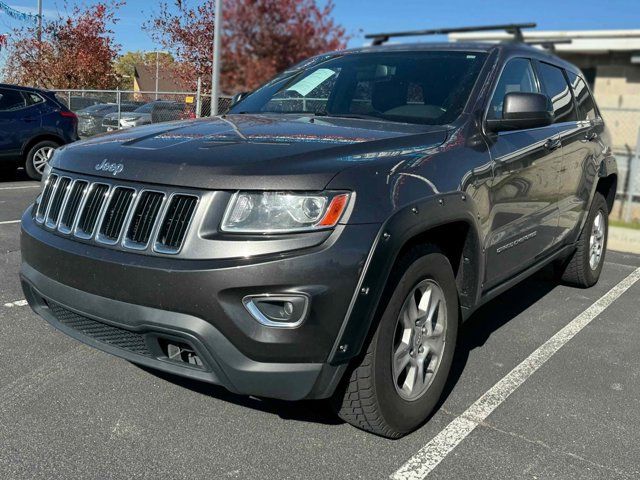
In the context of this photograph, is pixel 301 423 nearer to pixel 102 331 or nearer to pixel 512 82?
pixel 102 331

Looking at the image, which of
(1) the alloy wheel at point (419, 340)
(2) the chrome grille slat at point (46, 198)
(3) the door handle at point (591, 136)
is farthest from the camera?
(3) the door handle at point (591, 136)

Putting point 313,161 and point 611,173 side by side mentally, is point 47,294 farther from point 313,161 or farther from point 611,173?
point 611,173

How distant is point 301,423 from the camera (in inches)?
123

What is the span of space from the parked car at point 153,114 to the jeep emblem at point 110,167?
1197 cm

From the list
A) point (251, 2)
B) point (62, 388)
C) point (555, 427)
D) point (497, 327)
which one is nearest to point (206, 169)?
point (62, 388)

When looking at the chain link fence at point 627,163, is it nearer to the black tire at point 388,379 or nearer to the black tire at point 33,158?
the black tire at point 388,379

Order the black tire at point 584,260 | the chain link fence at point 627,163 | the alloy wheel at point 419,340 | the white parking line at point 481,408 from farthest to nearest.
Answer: the chain link fence at point 627,163 < the black tire at point 584,260 < the alloy wheel at point 419,340 < the white parking line at point 481,408

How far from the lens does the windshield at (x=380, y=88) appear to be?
11.9ft

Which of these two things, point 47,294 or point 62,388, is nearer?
point 47,294

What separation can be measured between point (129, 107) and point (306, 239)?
15.7 metres

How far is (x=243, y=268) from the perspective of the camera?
2402 millimetres

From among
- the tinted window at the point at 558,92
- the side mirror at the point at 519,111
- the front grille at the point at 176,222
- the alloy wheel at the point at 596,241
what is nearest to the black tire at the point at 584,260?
the alloy wheel at the point at 596,241

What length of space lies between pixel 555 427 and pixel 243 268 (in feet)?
5.88

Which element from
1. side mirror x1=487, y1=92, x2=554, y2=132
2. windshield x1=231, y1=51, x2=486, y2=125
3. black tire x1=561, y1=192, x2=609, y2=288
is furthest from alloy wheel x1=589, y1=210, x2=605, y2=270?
windshield x1=231, y1=51, x2=486, y2=125
